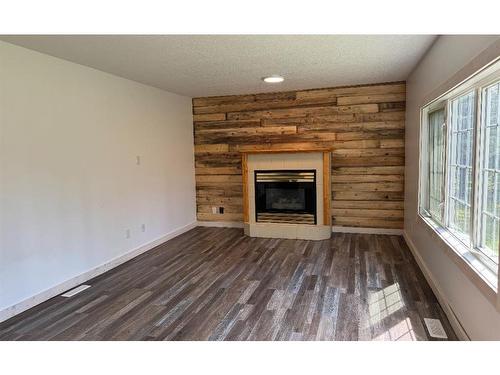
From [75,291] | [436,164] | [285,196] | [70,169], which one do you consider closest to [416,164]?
[436,164]

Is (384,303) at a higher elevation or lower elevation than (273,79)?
lower

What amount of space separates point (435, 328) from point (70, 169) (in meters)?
3.53

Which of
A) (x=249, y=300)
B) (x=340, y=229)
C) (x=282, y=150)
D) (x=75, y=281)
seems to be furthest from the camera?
(x=340, y=229)

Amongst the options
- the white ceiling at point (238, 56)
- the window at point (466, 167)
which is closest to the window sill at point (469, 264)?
the window at point (466, 167)

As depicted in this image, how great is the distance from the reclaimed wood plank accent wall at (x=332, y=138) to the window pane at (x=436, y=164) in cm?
133

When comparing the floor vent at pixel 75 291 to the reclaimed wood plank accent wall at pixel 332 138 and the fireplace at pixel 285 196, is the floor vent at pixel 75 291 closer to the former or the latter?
the fireplace at pixel 285 196

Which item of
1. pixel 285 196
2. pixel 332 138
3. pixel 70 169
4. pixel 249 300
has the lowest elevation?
pixel 249 300

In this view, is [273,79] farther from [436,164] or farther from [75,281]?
[75,281]

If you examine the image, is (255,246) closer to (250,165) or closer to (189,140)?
(250,165)

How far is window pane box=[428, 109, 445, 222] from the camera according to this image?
11.2 feet

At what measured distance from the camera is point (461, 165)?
280 cm

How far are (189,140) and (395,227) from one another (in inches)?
143
